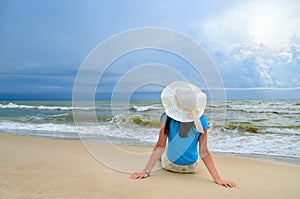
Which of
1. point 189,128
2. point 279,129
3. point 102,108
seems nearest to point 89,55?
point 189,128

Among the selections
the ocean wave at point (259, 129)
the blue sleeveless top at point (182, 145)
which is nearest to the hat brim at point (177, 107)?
the blue sleeveless top at point (182, 145)

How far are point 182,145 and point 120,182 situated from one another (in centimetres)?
83

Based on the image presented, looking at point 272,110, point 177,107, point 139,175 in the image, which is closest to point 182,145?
point 177,107

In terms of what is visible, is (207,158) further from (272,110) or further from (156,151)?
(272,110)

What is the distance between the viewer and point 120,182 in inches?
113

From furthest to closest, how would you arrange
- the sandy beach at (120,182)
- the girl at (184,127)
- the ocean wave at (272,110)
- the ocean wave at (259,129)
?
the ocean wave at (272,110)
the ocean wave at (259,129)
the girl at (184,127)
the sandy beach at (120,182)

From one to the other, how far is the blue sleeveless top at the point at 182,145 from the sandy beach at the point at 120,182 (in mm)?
222

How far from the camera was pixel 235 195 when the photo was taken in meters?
2.61

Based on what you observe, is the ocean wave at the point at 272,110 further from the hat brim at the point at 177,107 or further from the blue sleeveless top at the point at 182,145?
the hat brim at the point at 177,107

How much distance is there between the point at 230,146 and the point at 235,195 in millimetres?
3982

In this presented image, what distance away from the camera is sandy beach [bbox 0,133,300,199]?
102 inches

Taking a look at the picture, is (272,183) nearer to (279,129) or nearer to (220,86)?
(220,86)

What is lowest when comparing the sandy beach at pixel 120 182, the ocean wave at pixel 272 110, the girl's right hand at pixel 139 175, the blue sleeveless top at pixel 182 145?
the sandy beach at pixel 120 182

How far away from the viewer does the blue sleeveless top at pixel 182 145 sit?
295 cm
